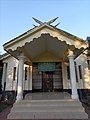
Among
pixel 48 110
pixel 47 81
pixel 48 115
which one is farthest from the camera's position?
pixel 47 81

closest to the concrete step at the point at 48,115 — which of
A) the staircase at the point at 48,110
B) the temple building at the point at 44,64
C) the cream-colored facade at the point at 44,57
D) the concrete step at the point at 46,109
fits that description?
the staircase at the point at 48,110

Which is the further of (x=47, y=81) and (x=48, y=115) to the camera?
(x=47, y=81)

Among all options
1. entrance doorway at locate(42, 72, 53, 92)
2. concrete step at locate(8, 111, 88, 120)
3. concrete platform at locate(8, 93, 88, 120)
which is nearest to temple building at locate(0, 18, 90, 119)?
entrance doorway at locate(42, 72, 53, 92)

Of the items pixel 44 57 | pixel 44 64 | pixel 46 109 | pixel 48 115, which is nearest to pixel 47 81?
pixel 44 64

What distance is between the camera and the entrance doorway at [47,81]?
1130 cm

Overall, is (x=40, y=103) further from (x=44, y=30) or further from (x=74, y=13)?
(x=74, y=13)

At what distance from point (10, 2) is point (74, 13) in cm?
511

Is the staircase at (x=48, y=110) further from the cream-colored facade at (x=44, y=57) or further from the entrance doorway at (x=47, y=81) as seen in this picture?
the entrance doorway at (x=47, y=81)

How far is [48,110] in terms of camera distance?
20.8ft

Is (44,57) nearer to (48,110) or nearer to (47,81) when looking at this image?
(47,81)

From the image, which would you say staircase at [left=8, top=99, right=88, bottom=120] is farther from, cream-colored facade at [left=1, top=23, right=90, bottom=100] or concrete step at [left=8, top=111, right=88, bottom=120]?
cream-colored facade at [left=1, top=23, right=90, bottom=100]

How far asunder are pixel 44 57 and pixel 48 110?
18.2 ft

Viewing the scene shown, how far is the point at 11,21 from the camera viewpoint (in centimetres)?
1175

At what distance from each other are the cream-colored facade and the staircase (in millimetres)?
636
